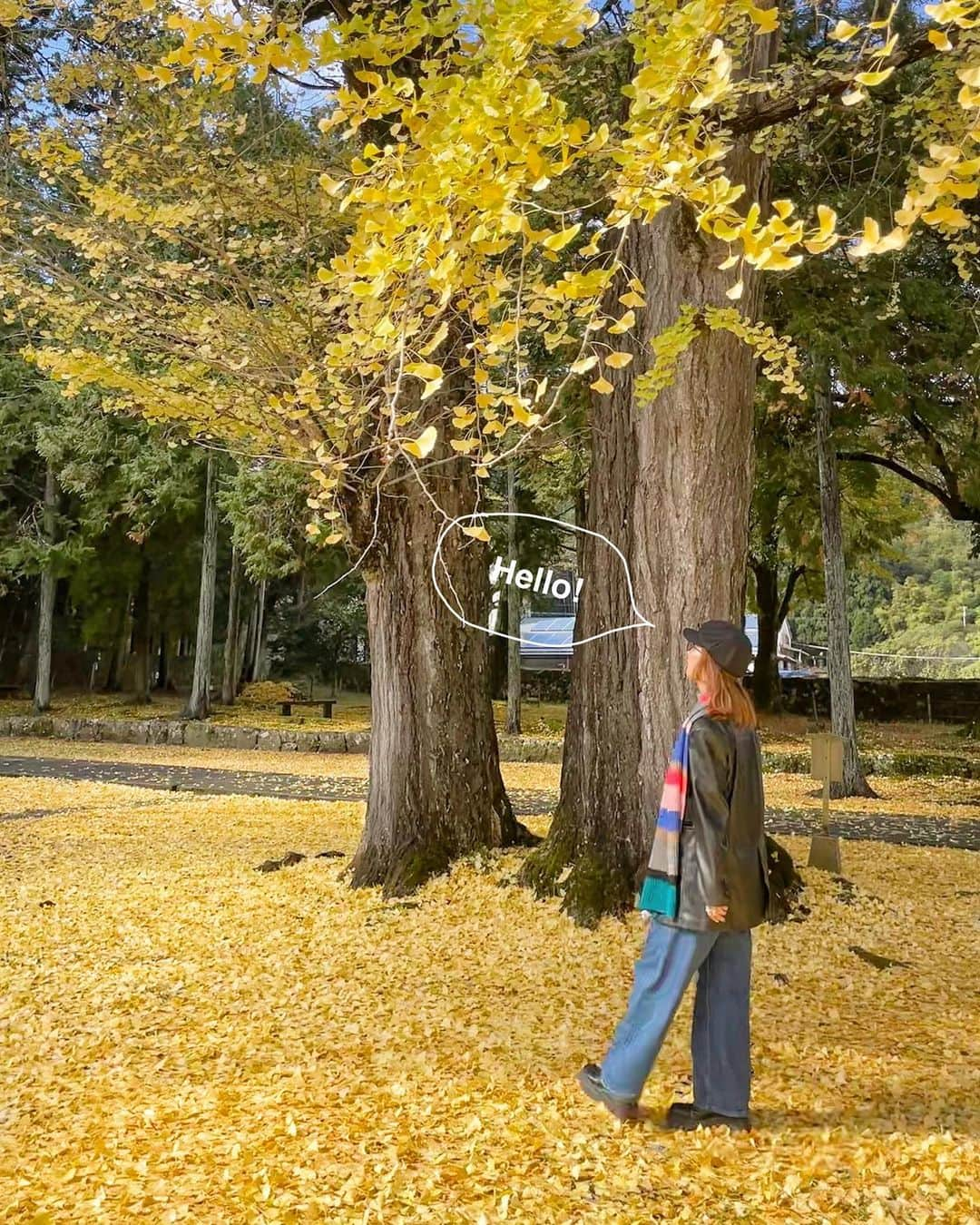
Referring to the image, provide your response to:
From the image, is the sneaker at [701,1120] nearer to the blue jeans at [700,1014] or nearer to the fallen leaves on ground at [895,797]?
the blue jeans at [700,1014]

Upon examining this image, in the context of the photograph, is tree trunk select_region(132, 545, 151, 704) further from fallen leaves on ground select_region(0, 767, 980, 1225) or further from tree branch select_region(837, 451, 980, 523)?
fallen leaves on ground select_region(0, 767, 980, 1225)

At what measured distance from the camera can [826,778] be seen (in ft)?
23.1

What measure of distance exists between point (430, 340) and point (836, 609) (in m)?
8.52

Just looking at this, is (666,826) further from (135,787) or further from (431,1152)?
(135,787)

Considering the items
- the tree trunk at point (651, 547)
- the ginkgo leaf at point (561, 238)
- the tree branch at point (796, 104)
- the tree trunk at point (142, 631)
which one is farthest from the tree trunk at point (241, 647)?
the ginkgo leaf at point (561, 238)

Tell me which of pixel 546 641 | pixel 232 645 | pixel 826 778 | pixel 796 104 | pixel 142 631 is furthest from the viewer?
pixel 546 641

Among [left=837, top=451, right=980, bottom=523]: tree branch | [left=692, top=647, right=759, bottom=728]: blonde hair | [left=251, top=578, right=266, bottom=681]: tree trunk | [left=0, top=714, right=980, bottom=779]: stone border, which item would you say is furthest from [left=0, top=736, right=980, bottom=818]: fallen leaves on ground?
[left=692, top=647, right=759, bottom=728]: blonde hair

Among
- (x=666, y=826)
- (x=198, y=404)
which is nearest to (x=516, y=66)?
(x=666, y=826)

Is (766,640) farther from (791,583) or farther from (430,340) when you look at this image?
(430,340)

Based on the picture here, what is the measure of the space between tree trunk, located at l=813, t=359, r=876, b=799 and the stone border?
8.47ft

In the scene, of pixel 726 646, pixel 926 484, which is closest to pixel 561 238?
pixel 726 646

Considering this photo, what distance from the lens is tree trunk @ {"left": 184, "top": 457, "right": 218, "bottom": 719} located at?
18.6 m

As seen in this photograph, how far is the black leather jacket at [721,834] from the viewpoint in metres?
2.85

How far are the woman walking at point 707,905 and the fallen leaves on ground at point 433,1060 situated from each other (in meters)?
0.15
